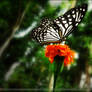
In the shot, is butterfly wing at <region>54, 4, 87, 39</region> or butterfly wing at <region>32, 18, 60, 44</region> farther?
butterfly wing at <region>32, 18, 60, 44</region>

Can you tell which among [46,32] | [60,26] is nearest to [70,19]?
[60,26]

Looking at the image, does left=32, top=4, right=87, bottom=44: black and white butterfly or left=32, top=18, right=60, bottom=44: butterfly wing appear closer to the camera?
left=32, top=4, right=87, bottom=44: black and white butterfly

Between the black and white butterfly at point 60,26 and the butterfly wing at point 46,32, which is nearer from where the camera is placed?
the black and white butterfly at point 60,26

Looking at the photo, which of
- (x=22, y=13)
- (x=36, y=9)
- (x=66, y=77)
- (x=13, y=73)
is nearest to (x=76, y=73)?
(x=66, y=77)

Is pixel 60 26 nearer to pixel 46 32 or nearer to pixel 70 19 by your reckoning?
pixel 70 19

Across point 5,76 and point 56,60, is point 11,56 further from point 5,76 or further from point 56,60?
point 56,60

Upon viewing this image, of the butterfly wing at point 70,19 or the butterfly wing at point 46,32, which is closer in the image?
the butterfly wing at point 70,19
